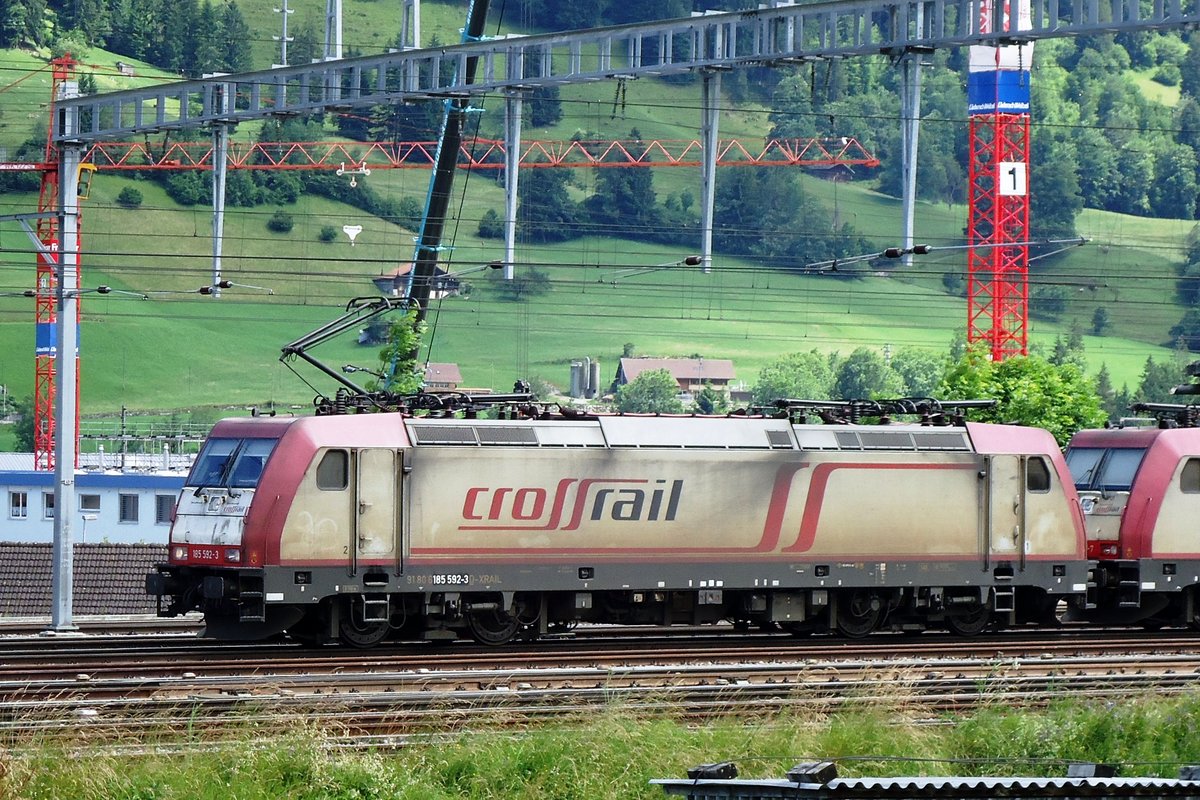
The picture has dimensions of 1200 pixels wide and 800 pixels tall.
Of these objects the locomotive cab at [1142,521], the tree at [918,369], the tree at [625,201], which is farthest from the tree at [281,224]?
the locomotive cab at [1142,521]

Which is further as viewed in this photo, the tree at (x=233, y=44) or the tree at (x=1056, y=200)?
A: the tree at (x=1056, y=200)

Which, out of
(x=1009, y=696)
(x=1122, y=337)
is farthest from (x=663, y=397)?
(x=1009, y=696)

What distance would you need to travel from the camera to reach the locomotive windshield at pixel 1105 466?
101ft

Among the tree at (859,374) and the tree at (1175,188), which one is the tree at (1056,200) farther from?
the tree at (859,374)

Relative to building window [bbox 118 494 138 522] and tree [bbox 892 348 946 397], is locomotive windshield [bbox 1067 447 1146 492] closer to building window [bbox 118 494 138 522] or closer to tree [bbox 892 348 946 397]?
building window [bbox 118 494 138 522]

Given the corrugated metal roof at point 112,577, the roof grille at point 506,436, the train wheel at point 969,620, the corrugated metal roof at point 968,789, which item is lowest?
the corrugated metal roof at point 112,577

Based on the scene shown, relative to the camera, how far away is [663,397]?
119 metres

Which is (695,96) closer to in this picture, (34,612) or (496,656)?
(34,612)

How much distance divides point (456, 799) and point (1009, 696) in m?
7.63

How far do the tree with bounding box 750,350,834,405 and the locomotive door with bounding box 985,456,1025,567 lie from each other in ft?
320

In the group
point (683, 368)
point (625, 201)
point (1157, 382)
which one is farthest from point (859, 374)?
point (625, 201)

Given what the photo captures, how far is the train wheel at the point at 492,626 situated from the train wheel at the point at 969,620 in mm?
7615

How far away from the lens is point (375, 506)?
84.1 ft

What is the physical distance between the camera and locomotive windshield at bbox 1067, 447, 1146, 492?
101 feet
